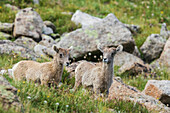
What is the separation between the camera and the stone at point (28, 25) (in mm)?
14477

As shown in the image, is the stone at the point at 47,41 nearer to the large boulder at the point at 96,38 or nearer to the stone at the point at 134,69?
the large boulder at the point at 96,38

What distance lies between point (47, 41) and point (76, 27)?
3.49 m

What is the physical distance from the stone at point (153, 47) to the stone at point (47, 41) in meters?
5.57

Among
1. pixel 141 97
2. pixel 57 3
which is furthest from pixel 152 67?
pixel 57 3

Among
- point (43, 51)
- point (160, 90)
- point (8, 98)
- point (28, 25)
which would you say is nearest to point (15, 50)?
point (43, 51)

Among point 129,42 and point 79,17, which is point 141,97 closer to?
point 129,42

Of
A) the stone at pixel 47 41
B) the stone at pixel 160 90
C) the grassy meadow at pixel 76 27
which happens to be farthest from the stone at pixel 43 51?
the stone at pixel 160 90

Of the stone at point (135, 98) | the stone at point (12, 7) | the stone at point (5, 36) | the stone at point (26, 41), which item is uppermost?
the stone at point (12, 7)

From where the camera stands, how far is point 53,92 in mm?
6926

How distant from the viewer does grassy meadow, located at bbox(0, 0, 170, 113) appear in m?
6.13

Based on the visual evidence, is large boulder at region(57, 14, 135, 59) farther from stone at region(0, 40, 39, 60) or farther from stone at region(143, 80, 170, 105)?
stone at region(143, 80, 170, 105)

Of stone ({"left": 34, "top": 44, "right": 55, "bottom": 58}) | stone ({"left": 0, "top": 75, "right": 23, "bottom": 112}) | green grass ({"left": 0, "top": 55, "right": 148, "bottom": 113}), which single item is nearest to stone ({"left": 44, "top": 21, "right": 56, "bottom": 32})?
stone ({"left": 34, "top": 44, "right": 55, "bottom": 58})

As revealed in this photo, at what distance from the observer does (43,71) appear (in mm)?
8062

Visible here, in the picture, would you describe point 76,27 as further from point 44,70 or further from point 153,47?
point 44,70
